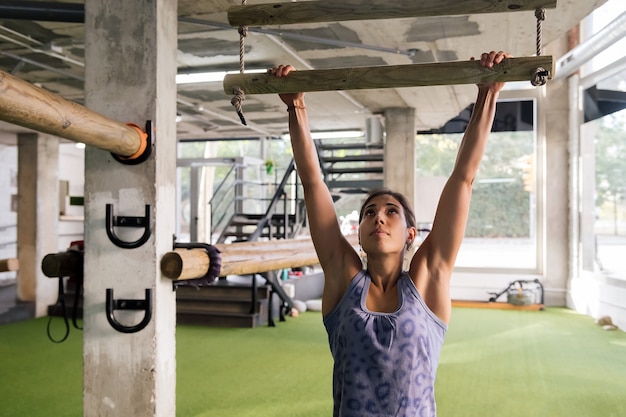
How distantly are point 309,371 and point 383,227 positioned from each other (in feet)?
13.7

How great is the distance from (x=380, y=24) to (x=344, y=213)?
722 centimetres

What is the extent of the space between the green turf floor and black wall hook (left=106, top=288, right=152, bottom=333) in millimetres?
1596

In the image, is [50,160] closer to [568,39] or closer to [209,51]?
[209,51]

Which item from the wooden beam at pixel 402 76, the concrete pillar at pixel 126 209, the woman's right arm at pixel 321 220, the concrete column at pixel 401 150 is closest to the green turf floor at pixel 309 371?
the concrete pillar at pixel 126 209

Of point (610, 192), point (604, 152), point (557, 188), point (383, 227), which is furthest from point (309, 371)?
point (557, 188)

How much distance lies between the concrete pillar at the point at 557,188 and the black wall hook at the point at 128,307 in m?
8.73

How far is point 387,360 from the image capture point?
1.58 metres

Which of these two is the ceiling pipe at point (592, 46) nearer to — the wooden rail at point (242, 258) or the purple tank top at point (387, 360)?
the wooden rail at point (242, 258)

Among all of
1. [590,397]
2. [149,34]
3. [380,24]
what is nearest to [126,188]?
[149,34]

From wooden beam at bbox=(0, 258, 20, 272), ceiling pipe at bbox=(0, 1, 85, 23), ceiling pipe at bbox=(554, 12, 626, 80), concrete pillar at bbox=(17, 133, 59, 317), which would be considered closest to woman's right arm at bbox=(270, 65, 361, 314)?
ceiling pipe at bbox=(0, 1, 85, 23)

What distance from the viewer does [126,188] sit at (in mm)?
3070

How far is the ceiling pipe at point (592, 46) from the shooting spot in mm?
7272

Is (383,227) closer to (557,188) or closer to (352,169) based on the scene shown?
(352,169)

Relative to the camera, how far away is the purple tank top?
1.56 metres
